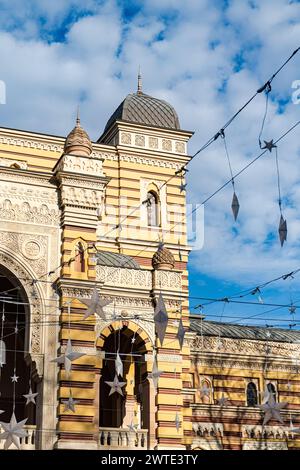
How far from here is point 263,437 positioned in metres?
30.0

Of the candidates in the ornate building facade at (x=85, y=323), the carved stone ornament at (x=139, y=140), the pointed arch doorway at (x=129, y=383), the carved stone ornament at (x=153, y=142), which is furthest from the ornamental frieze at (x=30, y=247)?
the carved stone ornament at (x=153, y=142)

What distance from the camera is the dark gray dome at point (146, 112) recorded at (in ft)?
107

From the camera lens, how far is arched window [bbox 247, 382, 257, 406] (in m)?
31.7

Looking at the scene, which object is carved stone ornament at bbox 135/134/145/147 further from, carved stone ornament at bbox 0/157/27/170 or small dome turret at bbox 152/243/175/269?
small dome turret at bbox 152/243/175/269

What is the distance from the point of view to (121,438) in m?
22.8

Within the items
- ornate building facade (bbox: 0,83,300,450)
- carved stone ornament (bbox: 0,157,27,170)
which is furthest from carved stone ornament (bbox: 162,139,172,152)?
carved stone ornament (bbox: 0,157,27,170)

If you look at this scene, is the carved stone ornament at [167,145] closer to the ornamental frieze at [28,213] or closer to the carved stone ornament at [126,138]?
the carved stone ornament at [126,138]

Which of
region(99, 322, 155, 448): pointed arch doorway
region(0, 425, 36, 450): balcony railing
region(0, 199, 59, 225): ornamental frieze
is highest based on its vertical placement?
region(0, 199, 59, 225): ornamental frieze

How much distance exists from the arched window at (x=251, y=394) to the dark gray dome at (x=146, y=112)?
427 inches

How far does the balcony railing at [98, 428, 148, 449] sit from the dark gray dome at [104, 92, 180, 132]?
44.2ft

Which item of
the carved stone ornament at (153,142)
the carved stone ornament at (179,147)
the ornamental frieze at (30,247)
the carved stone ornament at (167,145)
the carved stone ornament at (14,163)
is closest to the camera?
the ornamental frieze at (30,247)
